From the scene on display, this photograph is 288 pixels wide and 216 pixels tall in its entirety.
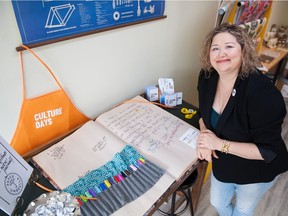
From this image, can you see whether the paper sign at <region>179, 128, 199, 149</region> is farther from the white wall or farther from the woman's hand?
the white wall

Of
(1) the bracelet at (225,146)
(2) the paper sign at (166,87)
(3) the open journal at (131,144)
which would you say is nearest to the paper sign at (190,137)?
(3) the open journal at (131,144)

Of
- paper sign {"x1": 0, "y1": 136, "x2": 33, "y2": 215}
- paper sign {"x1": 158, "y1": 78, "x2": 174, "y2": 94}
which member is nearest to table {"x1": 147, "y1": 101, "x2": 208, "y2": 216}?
Result: paper sign {"x1": 158, "y1": 78, "x2": 174, "y2": 94}

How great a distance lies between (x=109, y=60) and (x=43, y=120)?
46 cm

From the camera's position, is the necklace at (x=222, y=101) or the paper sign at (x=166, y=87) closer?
the necklace at (x=222, y=101)

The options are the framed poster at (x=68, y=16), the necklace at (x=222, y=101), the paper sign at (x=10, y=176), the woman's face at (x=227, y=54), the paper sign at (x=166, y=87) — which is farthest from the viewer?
the paper sign at (x=166, y=87)

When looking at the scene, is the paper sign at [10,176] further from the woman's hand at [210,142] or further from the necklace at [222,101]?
the necklace at [222,101]

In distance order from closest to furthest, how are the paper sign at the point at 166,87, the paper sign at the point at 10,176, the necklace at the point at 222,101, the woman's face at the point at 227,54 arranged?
the paper sign at the point at 10,176, the woman's face at the point at 227,54, the necklace at the point at 222,101, the paper sign at the point at 166,87

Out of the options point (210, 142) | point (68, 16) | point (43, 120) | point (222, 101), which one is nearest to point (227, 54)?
point (222, 101)

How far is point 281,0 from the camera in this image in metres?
2.68

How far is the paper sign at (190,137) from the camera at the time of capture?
1060 mm

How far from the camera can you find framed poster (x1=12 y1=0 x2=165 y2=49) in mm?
804

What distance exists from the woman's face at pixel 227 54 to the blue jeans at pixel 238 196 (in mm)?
606

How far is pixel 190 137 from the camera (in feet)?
3.60

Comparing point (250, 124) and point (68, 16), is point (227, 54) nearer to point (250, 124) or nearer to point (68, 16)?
point (250, 124)
